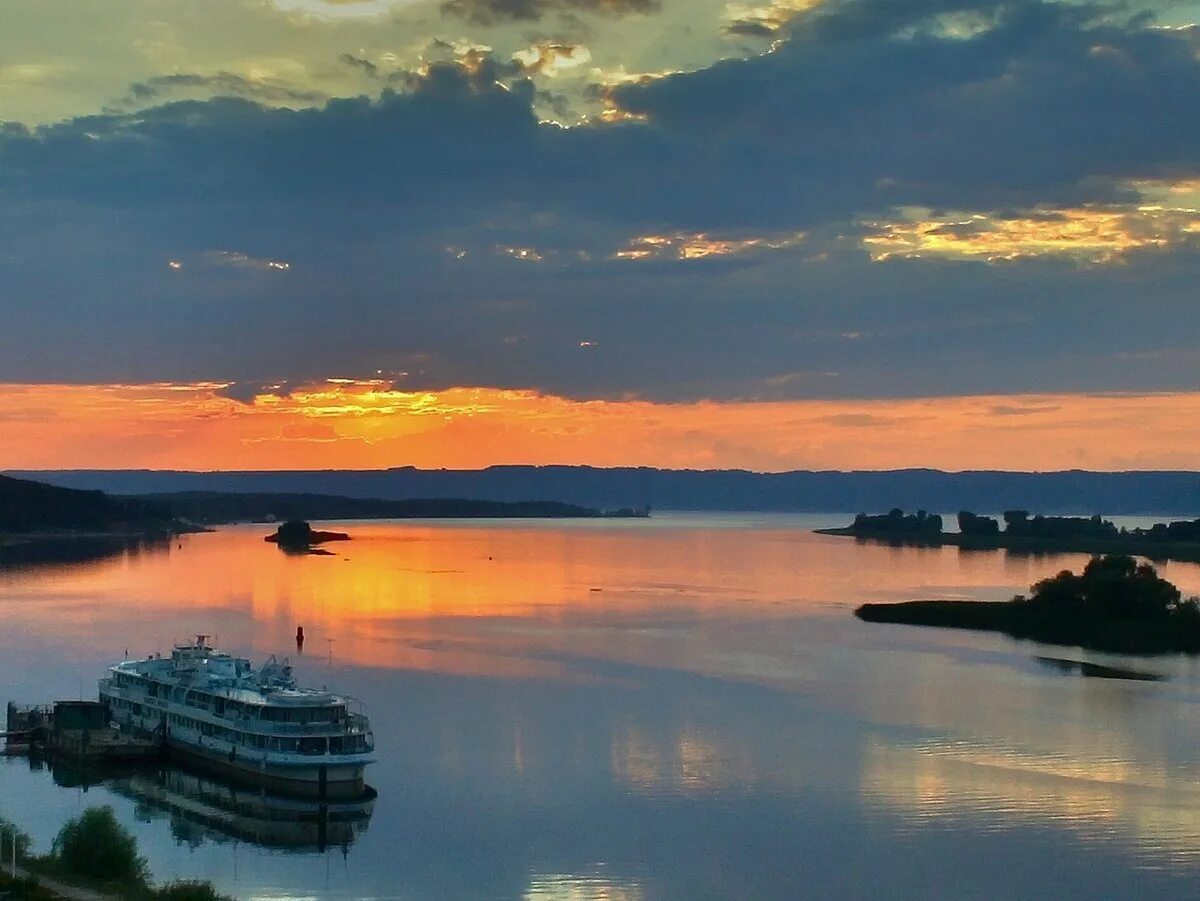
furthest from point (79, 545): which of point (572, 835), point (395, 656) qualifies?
point (572, 835)

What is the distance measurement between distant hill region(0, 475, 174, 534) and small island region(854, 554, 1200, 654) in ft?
412

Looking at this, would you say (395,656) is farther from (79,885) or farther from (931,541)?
(931,541)

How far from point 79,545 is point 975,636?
11521 centimetres

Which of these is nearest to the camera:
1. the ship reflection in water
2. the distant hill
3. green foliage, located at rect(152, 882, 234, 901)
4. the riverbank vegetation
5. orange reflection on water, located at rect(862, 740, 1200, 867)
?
green foliage, located at rect(152, 882, 234, 901)

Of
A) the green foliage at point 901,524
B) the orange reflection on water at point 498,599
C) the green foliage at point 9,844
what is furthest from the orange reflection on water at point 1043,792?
the green foliage at point 901,524

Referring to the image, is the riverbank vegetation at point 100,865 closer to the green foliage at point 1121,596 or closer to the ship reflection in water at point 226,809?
the ship reflection in water at point 226,809

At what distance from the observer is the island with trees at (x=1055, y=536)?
127062 millimetres

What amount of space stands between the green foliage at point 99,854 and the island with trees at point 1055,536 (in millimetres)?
108647

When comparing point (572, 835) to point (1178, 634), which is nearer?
point (572, 835)

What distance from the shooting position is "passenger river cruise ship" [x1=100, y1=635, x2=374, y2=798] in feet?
121

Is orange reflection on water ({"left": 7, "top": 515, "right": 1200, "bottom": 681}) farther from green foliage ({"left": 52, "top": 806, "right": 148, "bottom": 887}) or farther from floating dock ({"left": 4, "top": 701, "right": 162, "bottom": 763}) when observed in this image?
green foliage ({"left": 52, "top": 806, "right": 148, "bottom": 887})

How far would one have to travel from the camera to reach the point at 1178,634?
63688mm

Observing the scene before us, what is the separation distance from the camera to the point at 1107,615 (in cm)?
6719

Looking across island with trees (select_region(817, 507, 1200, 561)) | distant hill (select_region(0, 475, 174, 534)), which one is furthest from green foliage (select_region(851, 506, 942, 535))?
distant hill (select_region(0, 475, 174, 534))
